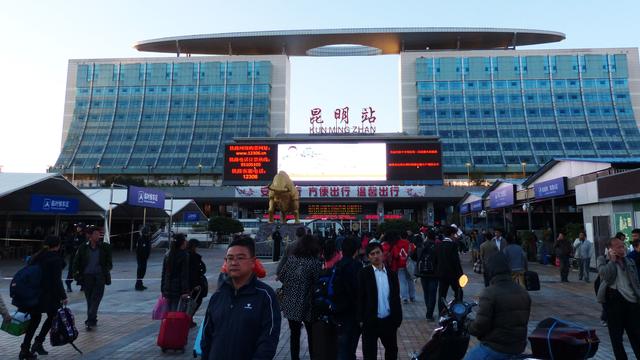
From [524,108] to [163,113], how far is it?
77.1 meters

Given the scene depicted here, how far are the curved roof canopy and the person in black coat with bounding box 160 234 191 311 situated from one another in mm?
98978

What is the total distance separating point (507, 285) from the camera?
3.59 meters

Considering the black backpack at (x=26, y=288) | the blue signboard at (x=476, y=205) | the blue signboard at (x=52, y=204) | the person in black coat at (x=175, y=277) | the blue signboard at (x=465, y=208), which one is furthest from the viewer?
the blue signboard at (x=465, y=208)

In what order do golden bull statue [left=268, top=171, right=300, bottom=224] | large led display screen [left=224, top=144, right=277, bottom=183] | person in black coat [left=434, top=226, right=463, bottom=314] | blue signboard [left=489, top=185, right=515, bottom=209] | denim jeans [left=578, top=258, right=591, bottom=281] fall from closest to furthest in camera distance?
person in black coat [left=434, top=226, right=463, bottom=314] → denim jeans [left=578, top=258, right=591, bottom=281] → golden bull statue [left=268, top=171, right=300, bottom=224] → blue signboard [left=489, top=185, right=515, bottom=209] → large led display screen [left=224, top=144, right=277, bottom=183]

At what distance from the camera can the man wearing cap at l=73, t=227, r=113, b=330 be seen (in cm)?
786

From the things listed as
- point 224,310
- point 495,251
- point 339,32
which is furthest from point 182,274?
point 339,32

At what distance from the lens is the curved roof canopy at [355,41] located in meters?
98.6

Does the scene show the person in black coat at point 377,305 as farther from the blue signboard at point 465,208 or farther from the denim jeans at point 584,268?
the blue signboard at point 465,208

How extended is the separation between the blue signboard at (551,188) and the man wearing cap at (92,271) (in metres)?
18.1

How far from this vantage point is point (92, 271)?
→ 7875 mm

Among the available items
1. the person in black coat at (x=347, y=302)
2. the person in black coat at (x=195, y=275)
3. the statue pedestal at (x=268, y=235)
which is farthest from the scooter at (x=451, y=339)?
the statue pedestal at (x=268, y=235)

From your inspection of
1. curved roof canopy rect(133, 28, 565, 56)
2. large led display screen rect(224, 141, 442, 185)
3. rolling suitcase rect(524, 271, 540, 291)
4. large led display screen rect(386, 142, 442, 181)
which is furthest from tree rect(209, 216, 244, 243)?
curved roof canopy rect(133, 28, 565, 56)

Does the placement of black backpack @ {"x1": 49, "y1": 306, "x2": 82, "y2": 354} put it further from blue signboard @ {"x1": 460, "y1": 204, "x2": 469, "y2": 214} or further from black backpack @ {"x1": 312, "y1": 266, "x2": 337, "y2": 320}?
blue signboard @ {"x1": 460, "y1": 204, "x2": 469, "y2": 214}

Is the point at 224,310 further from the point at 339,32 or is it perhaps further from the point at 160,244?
the point at 339,32
